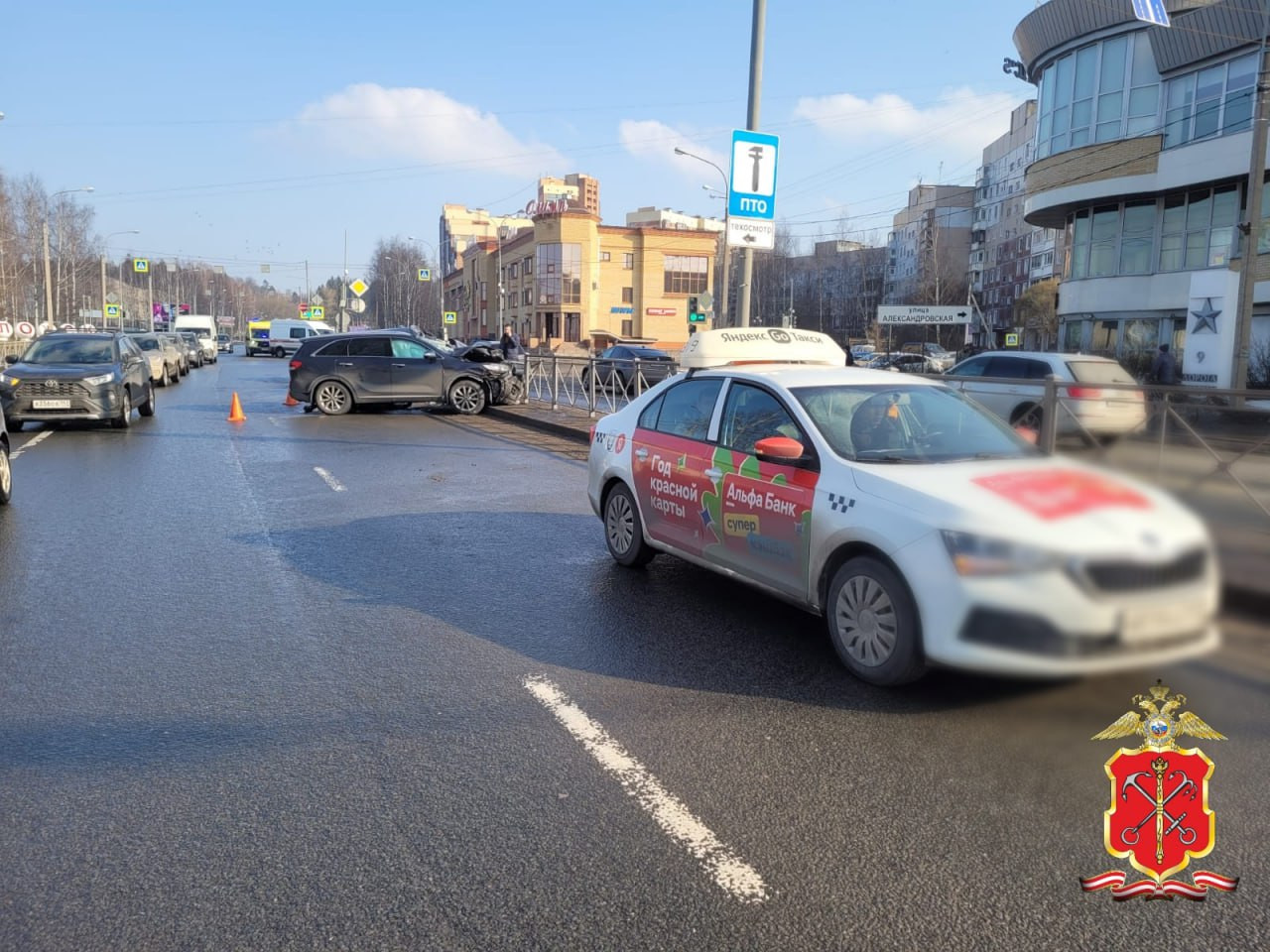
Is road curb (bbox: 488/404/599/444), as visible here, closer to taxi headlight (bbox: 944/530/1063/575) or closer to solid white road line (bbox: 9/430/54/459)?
solid white road line (bbox: 9/430/54/459)

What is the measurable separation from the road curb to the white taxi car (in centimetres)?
950

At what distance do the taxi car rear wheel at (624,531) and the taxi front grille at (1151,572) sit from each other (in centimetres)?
439

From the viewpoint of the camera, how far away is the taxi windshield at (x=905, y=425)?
4836mm

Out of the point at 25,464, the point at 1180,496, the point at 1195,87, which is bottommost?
the point at 25,464

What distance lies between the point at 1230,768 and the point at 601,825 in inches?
98.9

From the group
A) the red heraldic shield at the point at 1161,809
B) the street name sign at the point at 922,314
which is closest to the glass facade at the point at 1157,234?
the street name sign at the point at 922,314

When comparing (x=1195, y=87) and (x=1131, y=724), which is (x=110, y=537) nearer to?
(x=1131, y=724)

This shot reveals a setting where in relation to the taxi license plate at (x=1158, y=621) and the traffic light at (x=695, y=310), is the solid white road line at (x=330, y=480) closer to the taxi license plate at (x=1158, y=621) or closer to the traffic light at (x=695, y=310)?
the taxi license plate at (x=1158, y=621)

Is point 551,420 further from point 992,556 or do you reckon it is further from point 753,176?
point 992,556

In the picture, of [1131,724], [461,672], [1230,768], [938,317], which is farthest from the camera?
[938,317]

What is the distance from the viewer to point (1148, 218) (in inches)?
1288

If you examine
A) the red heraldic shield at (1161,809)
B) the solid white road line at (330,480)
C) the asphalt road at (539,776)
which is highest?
the red heraldic shield at (1161,809)

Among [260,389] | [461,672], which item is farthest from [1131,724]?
[260,389]

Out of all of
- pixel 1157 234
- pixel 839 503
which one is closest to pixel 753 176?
pixel 839 503
